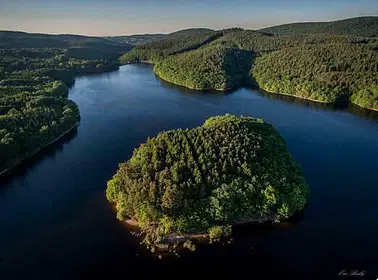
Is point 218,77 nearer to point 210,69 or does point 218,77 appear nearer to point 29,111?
point 210,69

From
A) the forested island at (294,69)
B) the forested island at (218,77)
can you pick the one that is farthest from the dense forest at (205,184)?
the forested island at (294,69)

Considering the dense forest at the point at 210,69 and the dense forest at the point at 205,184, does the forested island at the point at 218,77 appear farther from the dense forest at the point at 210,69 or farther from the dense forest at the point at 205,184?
the dense forest at the point at 205,184

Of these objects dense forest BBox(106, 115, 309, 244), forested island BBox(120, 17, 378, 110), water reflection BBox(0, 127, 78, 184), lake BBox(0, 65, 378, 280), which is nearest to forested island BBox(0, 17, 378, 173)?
forested island BBox(120, 17, 378, 110)

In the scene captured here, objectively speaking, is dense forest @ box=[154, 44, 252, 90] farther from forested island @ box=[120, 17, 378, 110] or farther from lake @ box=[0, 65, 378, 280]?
lake @ box=[0, 65, 378, 280]

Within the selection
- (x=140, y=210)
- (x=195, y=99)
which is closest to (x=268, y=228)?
(x=140, y=210)

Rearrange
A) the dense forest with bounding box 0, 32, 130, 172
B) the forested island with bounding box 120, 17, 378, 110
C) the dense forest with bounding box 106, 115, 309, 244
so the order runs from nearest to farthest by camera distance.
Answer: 1. the dense forest with bounding box 106, 115, 309, 244
2. the dense forest with bounding box 0, 32, 130, 172
3. the forested island with bounding box 120, 17, 378, 110

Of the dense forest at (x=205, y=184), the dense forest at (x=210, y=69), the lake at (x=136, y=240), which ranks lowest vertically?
the lake at (x=136, y=240)

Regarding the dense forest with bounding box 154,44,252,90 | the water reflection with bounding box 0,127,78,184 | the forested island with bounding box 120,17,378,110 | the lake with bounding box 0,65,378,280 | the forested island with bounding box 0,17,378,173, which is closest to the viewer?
the lake with bounding box 0,65,378,280
